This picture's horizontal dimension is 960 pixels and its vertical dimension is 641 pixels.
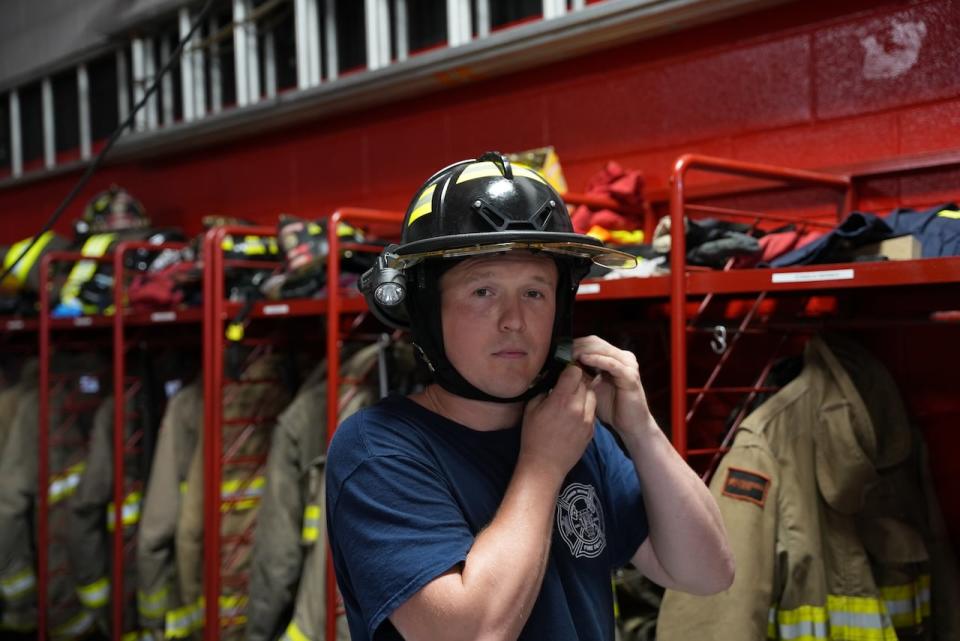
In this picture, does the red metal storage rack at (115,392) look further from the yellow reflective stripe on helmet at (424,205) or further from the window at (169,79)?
the yellow reflective stripe on helmet at (424,205)

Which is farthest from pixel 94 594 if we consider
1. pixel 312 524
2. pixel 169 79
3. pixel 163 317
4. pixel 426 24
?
pixel 426 24

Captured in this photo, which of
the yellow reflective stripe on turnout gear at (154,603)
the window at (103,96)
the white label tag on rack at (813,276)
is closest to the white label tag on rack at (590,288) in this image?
the white label tag on rack at (813,276)

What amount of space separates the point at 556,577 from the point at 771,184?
2094 mm

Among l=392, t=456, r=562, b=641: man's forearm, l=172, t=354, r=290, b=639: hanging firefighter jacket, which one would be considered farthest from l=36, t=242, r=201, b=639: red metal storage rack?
l=392, t=456, r=562, b=641: man's forearm

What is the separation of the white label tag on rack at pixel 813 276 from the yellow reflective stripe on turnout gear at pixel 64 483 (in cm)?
392

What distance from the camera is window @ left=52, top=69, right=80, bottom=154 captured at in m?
6.41

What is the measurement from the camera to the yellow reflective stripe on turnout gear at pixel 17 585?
4.96 meters

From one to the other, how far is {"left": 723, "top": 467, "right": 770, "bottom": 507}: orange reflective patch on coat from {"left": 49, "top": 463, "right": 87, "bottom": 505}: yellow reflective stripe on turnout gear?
3688 millimetres

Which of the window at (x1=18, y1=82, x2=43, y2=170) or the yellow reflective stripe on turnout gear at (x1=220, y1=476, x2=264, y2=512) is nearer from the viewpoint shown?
the yellow reflective stripe on turnout gear at (x1=220, y1=476, x2=264, y2=512)

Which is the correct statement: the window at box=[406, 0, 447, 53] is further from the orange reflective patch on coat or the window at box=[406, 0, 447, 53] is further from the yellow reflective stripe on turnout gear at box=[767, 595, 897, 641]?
the yellow reflective stripe on turnout gear at box=[767, 595, 897, 641]

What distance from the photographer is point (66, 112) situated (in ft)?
21.4

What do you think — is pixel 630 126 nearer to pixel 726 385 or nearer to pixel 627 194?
pixel 627 194

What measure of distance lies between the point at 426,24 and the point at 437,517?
346cm

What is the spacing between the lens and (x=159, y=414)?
186 inches
